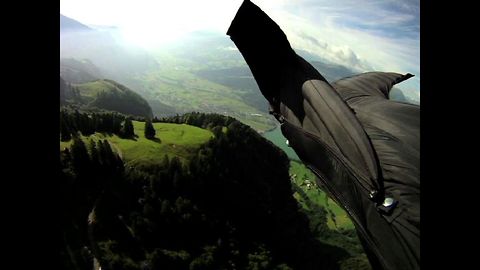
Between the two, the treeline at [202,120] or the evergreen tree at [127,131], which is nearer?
the evergreen tree at [127,131]

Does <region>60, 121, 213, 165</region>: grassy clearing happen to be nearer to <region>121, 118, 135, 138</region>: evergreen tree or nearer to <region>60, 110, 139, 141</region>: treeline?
<region>121, 118, 135, 138</region>: evergreen tree

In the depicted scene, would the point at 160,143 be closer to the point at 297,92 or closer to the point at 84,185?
the point at 84,185

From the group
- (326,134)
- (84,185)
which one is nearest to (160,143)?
(84,185)

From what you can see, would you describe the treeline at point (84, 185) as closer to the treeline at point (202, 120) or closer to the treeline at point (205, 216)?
the treeline at point (205, 216)

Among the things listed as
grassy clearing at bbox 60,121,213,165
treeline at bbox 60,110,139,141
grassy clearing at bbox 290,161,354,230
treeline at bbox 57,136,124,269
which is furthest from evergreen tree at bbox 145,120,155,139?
grassy clearing at bbox 290,161,354,230

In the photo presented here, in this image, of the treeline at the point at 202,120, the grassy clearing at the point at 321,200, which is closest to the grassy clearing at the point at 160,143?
the treeline at the point at 202,120
